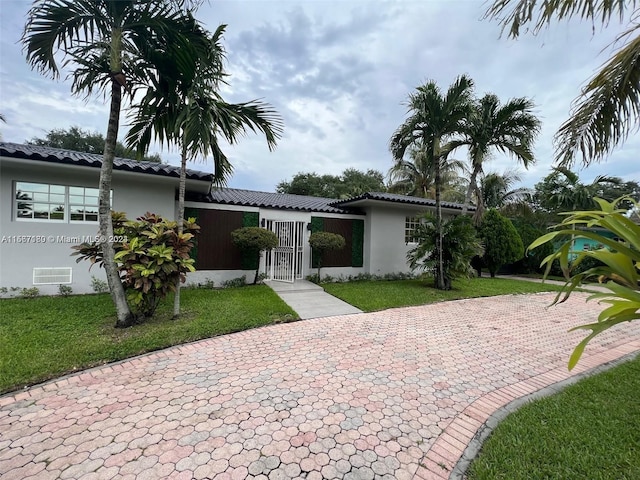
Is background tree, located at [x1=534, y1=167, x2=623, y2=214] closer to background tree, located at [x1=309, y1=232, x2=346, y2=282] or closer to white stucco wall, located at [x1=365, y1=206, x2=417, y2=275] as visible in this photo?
white stucco wall, located at [x1=365, y1=206, x2=417, y2=275]

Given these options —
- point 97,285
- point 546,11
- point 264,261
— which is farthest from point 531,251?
point 97,285

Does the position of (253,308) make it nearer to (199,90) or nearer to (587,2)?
(199,90)

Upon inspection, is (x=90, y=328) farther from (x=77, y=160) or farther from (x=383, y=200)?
(x=383, y=200)

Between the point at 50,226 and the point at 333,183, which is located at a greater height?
the point at 333,183

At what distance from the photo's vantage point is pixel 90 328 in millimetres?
4965

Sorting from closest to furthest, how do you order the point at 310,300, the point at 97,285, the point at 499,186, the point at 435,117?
the point at 97,285 → the point at 310,300 → the point at 435,117 → the point at 499,186

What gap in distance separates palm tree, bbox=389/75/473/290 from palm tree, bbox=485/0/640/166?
4.71m

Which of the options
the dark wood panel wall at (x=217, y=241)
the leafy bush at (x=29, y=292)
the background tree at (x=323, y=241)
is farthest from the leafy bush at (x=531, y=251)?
the leafy bush at (x=29, y=292)

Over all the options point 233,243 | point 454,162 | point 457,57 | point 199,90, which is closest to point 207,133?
point 199,90

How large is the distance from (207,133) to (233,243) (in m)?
4.85

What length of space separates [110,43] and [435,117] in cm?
790

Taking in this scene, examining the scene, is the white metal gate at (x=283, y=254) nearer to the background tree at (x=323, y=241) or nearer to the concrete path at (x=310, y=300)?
the concrete path at (x=310, y=300)

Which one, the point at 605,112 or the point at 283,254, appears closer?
the point at 605,112

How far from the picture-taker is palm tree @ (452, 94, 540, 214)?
930 centimetres
